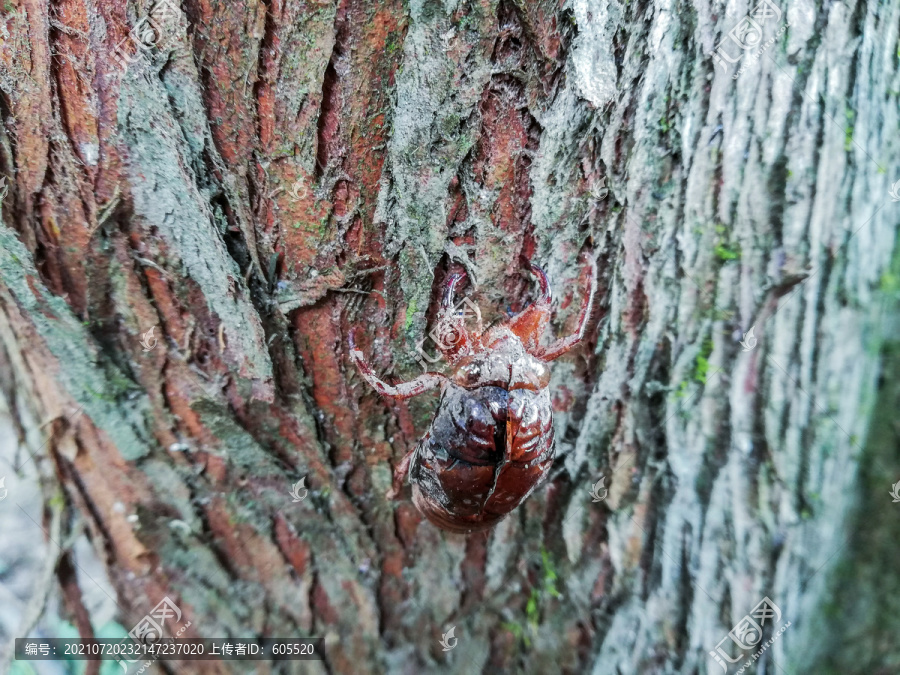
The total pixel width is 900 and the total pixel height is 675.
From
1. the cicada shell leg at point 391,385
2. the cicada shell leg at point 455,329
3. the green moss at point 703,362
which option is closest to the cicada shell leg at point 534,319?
the cicada shell leg at point 455,329

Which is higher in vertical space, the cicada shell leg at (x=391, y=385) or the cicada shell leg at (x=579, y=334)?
the cicada shell leg at (x=579, y=334)

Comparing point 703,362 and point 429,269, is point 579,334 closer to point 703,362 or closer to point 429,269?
point 703,362

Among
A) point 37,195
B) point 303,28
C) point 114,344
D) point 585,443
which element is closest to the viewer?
point 303,28

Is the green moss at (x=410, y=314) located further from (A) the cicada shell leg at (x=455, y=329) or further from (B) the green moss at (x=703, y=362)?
(B) the green moss at (x=703, y=362)

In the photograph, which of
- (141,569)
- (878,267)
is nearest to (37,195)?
(141,569)

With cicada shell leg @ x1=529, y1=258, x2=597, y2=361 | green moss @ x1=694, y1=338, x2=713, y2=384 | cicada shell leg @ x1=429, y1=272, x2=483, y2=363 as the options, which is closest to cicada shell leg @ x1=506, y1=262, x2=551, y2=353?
cicada shell leg @ x1=529, y1=258, x2=597, y2=361

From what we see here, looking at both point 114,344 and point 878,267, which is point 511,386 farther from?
point 114,344

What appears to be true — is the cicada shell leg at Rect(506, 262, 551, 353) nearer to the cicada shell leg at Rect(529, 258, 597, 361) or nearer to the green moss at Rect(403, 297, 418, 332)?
the cicada shell leg at Rect(529, 258, 597, 361)

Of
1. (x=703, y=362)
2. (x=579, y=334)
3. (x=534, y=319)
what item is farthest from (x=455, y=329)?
(x=703, y=362)
